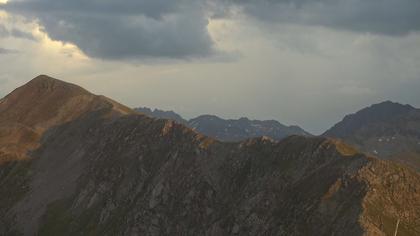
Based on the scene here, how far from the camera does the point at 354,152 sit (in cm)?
9650

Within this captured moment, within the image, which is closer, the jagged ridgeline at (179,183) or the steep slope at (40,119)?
the jagged ridgeline at (179,183)

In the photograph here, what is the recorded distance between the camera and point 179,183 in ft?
379

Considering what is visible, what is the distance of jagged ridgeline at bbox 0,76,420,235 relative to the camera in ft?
277

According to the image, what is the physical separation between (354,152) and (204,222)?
2704 centimetres

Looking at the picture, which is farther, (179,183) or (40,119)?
(40,119)

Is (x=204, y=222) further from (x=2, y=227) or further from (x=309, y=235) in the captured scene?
(x=2, y=227)

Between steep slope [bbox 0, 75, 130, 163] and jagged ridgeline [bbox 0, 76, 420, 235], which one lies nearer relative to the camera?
jagged ridgeline [bbox 0, 76, 420, 235]

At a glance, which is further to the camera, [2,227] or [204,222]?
[2,227]

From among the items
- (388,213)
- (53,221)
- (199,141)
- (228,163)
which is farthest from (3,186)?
(388,213)

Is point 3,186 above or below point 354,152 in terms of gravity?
below

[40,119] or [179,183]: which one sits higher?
[40,119]

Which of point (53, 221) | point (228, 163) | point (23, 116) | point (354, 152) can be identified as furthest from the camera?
point (23, 116)

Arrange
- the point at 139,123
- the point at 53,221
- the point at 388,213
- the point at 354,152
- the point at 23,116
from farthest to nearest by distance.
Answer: the point at 23,116, the point at 139,123, the point at 53,221, the point at 354,152, the point at 388,213

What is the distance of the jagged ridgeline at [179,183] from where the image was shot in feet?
277
